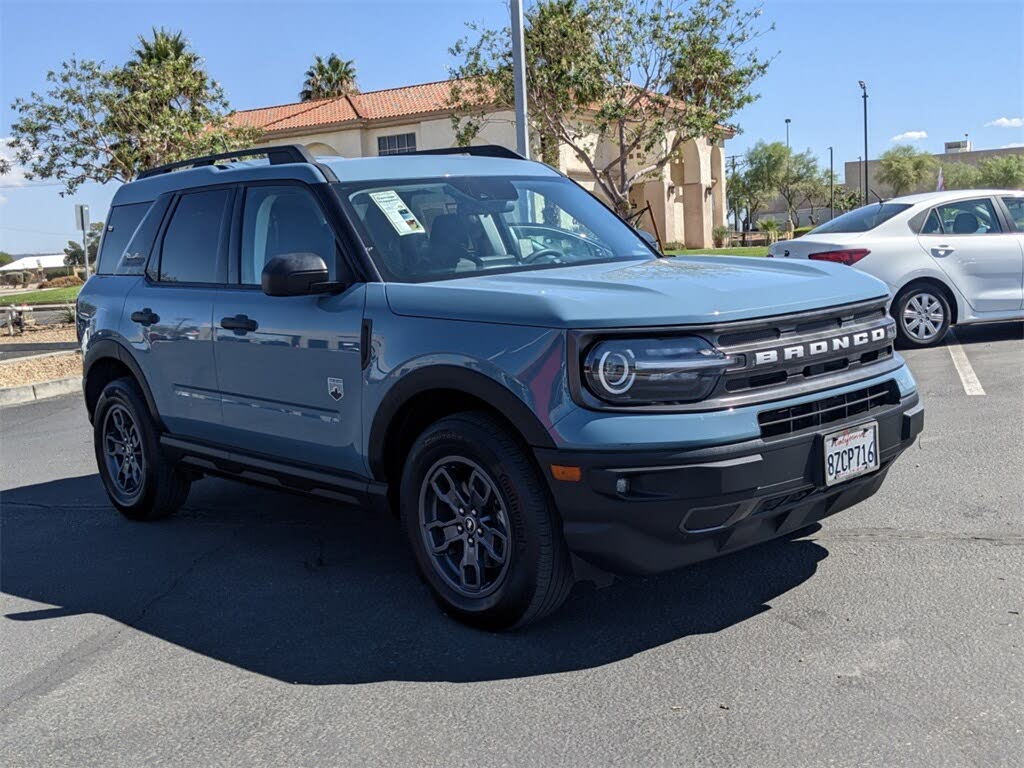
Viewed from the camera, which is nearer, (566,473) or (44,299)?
(566,473)

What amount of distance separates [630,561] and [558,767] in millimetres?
853

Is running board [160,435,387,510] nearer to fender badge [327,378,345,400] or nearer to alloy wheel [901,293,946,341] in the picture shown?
fender badge [327,378,345,400]

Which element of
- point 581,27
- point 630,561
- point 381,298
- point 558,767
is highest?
point 581,27

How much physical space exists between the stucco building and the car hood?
3240 centimetres

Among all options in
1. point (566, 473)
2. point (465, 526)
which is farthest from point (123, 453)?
point (566, 473)

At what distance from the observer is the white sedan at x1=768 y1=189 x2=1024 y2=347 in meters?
10.9

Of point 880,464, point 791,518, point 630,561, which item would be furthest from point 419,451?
point 880,464

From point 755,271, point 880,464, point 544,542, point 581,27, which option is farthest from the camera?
point 581,27

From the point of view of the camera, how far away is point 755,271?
4488 millimetres

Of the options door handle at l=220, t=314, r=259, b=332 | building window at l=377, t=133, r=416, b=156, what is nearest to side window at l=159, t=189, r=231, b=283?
door handle at l=220, t=314, r=259, b=332

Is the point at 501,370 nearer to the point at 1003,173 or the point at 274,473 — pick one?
the point at 274,473

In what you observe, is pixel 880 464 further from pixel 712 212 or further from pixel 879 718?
pixel 712 212

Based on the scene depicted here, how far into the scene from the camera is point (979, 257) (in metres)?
10.9

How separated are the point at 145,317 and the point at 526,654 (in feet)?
10.3
